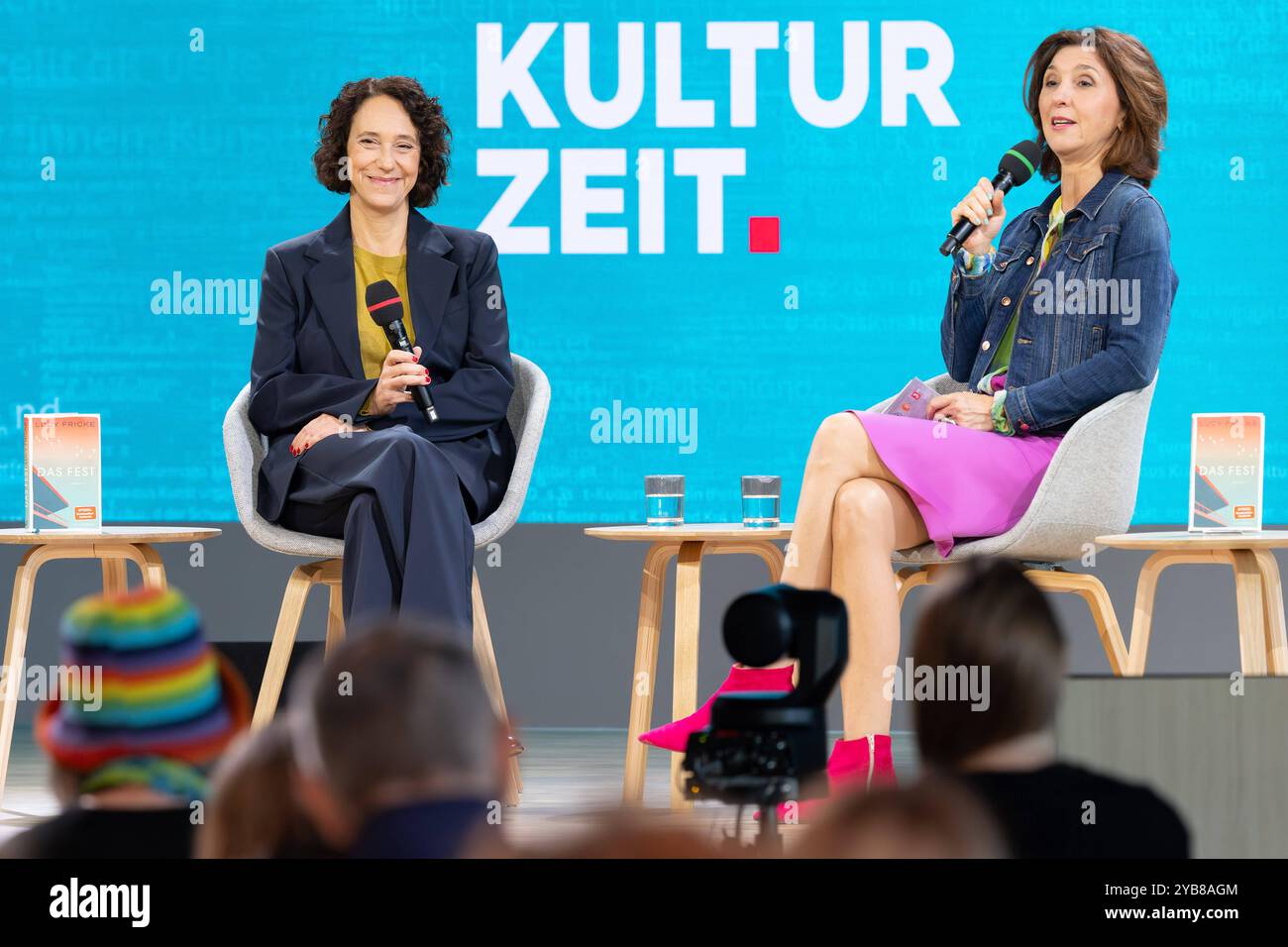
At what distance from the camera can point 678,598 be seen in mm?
3162

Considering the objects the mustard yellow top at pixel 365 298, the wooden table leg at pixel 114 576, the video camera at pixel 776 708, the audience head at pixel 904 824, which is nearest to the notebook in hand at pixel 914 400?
the mustard yellow top at pixel 365 298

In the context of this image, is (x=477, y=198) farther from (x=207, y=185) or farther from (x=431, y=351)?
(x=431, y=351)

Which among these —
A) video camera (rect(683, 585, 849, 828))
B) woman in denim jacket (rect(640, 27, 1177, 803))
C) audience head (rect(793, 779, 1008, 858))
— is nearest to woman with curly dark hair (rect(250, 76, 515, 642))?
woman in denim jacket (rect(640, 27, 1177, 803))

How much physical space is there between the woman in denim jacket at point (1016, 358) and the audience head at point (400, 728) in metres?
1.70

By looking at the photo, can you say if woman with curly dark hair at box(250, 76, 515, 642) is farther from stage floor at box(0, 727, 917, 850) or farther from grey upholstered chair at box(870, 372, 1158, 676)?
grey upholstered chair at box(870, 372, 1158, 676)

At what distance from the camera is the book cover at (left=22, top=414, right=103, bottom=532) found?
332 cm

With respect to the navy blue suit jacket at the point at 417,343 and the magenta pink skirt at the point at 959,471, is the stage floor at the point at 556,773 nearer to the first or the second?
the magenta pink skirt at the point at 959,471

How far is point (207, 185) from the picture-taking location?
4336 millimetres
